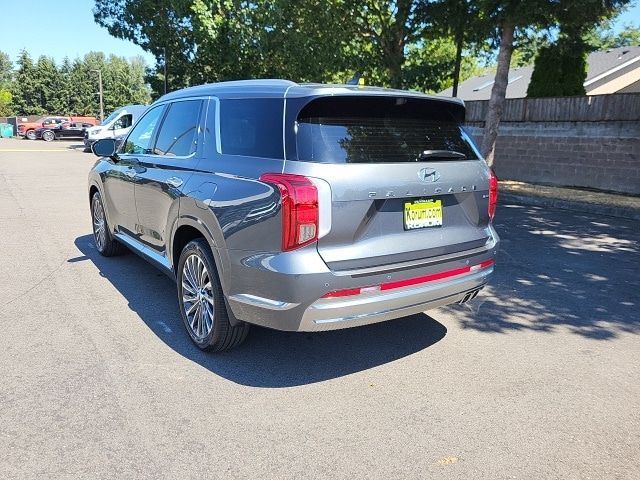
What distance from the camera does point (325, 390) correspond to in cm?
334

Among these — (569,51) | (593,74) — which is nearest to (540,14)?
(569,51)

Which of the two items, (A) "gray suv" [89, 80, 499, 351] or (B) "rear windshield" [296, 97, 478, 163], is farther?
(B) "rear windshield" [296, 97, 478, 163]

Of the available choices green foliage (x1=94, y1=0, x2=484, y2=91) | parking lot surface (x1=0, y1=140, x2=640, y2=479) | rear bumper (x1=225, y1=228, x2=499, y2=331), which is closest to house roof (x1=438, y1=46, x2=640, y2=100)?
green foliage (x1=94, y1=0, x2=484, y2=91)

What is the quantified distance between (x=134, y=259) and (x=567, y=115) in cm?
1212

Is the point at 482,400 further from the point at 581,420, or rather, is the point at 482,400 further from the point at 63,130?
the point at 63,130

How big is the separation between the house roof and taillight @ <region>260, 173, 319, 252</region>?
2160 cm

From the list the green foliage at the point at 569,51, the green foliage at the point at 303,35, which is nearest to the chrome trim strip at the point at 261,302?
the green foliage at the point at 569,51

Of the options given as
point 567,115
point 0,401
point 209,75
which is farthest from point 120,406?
point 209,75

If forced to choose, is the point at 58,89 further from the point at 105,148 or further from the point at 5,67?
the point at 105,148

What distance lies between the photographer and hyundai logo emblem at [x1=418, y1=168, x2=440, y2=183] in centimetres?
332

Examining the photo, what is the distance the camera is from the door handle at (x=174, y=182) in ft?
13.0

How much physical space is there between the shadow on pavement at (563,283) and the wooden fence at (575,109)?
5.19 meters

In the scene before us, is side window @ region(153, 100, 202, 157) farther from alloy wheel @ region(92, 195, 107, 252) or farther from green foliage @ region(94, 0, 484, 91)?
green foliage @ region(94, 0, 484, 91)

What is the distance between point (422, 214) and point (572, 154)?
12.3 metres
